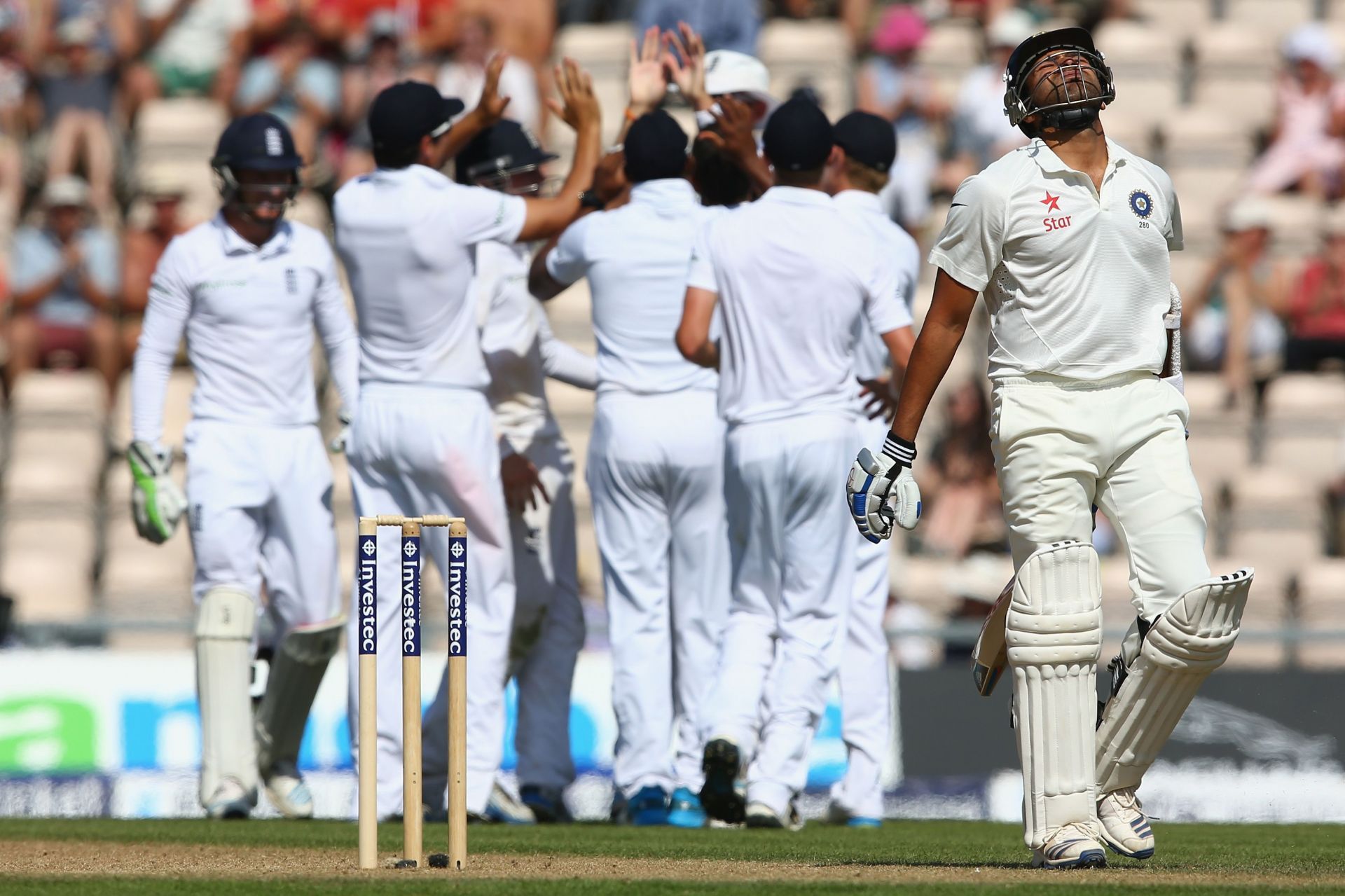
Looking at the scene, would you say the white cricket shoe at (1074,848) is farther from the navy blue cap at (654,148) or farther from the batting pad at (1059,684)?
the navy blue cap at (654,148)

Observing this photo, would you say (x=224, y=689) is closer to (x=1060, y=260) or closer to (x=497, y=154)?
(x=497, y=154)

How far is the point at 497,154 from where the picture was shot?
8.54m

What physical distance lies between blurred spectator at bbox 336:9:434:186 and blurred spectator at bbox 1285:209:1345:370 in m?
5.62

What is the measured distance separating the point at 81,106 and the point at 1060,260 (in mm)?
10670

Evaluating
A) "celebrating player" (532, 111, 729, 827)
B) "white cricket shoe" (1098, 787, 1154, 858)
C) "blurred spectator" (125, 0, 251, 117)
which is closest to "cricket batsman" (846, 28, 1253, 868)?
"white cricket shoe" (1098, 787, 1154, 858)

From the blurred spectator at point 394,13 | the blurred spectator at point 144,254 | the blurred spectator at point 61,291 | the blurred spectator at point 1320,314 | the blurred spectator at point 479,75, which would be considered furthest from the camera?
the blurred spectator at point 394,13

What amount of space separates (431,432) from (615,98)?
23.6ft

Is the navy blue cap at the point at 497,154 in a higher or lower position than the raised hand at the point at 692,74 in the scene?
lower

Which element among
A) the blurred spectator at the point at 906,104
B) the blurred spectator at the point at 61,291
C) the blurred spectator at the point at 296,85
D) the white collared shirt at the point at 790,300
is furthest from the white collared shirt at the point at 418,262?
the blurred spectator at the point at 296,85

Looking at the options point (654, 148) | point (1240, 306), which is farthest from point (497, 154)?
point (1240, 306)

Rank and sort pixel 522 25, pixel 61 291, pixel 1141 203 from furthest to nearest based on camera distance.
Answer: pixel 522 25
pixel 61 291
pixel 1141 203

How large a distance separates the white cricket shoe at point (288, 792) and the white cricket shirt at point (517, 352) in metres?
1.52

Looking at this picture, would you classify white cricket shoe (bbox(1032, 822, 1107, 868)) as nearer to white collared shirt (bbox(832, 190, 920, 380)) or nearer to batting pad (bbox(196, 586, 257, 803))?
white collared shirt (bbox(832, 190, 920, 380))

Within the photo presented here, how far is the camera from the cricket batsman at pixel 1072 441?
5258 mm
